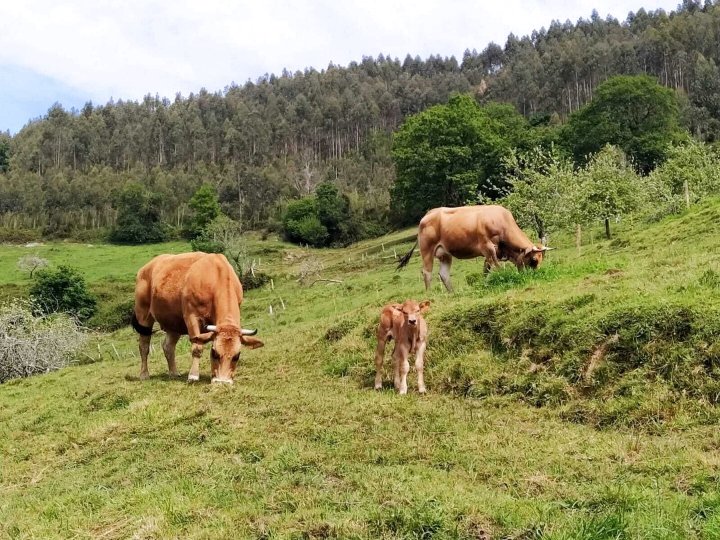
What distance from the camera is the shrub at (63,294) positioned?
56219 millimetres

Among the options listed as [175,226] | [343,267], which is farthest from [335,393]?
[175,226]

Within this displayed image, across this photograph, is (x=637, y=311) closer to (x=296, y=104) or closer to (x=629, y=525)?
(x=629, y=525)

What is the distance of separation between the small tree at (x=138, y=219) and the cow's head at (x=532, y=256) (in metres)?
93.6

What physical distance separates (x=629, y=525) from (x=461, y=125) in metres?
58.4

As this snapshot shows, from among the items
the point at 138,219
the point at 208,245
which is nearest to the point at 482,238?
the point at 208,245

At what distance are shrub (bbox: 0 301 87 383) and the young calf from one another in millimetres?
27027

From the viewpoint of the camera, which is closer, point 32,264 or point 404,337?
point 404,337

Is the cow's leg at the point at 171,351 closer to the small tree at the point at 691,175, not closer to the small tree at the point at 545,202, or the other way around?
the small tree at the point at 545,202

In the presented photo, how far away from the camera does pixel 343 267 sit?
2058 inches

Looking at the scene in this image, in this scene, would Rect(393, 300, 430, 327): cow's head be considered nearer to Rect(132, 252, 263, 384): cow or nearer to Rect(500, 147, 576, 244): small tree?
Rect(132, 252, 263, 384): cow

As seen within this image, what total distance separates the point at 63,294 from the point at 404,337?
54405 mm

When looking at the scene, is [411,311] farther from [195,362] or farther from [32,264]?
→ [32,264]

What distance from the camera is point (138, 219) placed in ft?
343

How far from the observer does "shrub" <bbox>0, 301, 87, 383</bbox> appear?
1245 inches
